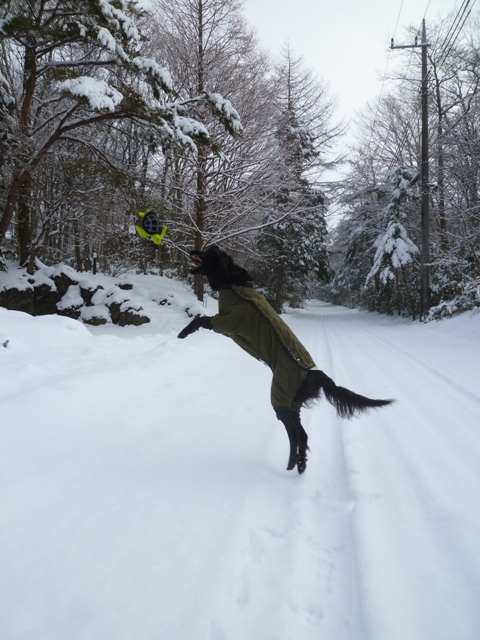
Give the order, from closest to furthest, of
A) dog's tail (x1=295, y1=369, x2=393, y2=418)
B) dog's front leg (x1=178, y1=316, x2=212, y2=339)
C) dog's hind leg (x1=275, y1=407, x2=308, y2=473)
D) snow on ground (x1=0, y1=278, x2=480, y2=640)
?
snow on ground (x1=0, y1=278, x2=480, y2=640) < dog's tail (x1=295, y1=369, x2=393, y2=418) < dog's hind leg (x1=275, y1=407, x2=308, y2=473) < dog's front leg (x1=178, y1=316, x2=212, y2=339)

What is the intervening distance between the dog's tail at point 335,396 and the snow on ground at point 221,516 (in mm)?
523

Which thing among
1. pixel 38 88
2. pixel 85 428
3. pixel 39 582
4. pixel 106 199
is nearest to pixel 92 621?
pixel 39 582

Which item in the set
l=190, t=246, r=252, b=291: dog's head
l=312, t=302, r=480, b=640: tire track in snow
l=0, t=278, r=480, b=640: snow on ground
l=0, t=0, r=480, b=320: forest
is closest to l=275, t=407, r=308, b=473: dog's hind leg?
l=0, t=278, r=480, b=640: snow on ground

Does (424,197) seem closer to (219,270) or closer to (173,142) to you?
(173,142)

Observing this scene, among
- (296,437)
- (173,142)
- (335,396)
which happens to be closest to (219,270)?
(335,396)

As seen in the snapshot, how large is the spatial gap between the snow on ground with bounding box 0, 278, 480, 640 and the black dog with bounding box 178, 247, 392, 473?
1.60 ft

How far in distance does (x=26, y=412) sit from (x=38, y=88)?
10642mm

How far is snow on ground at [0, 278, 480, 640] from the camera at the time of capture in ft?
4.90

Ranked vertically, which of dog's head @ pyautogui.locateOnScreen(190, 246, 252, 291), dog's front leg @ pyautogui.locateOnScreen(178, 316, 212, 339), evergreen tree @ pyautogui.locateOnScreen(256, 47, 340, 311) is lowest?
dog's front leg @ pyautogui.locateOnScreen(178, 316, 212, 339)

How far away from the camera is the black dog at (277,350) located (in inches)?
104

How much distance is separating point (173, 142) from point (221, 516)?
868cm

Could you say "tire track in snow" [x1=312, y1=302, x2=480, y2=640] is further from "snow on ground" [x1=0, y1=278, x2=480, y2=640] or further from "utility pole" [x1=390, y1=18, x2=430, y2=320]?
"utility pole" [x1=390, y1=18, x2=430, y2=320]

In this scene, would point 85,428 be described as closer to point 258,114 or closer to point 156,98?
point 156,98

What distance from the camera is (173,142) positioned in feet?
28.8
